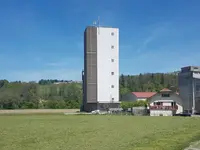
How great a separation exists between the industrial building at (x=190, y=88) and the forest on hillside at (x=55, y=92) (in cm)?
2157

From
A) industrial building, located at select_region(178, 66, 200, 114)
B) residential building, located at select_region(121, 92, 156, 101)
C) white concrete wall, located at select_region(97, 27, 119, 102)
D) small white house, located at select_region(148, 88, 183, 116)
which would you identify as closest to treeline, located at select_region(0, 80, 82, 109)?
residential building, located at select_region(121, 92, 156, 101)

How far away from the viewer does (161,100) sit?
72125 millimetres

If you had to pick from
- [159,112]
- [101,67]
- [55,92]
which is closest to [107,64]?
[101,67]

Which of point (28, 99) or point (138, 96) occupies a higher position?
point (138, 96)

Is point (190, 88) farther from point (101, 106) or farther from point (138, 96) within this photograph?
point (101, 106)

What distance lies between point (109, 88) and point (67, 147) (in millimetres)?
62381

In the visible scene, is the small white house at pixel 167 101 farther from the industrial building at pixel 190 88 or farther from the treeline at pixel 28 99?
the treeline at pixel 28 99

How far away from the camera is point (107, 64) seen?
7712 cm

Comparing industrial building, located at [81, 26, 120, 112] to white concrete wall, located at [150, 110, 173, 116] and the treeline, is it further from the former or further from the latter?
the treeline

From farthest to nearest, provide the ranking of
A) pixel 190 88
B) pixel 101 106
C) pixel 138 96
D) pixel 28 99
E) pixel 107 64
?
1. pixel 28 99
2. pixel 138 96
3. pixel 107 64
4. pixel 101 106
5. pixel 190 88

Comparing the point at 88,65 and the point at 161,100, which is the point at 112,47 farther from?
the point at 161,100

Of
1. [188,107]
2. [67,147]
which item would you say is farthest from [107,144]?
[188,107]

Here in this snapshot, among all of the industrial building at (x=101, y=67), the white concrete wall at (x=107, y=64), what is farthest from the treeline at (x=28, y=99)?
the white concrete wall at (x=107, y=64)

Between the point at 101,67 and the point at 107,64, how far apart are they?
1660 mm
